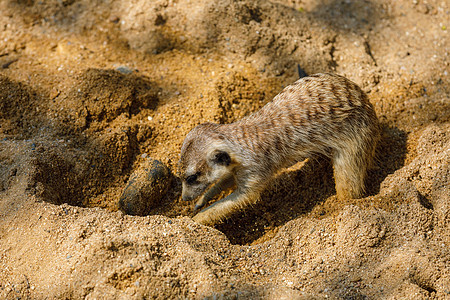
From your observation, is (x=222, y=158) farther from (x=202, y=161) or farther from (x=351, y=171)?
(x=351, y=171)

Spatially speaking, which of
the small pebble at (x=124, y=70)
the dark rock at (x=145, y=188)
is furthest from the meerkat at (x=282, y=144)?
the small pebble at (x=124, y=70)

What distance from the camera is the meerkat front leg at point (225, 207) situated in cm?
337

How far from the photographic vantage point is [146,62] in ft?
15.1

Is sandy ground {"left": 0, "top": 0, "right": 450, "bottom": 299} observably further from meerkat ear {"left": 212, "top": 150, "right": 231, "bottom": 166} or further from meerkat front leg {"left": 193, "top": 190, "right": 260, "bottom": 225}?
meerkat ear {"left": 212, "top": 150, "right": 231, "bottom": 166}

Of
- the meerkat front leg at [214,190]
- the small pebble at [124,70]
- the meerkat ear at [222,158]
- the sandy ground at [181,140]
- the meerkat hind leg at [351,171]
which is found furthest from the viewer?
the small pebble at [124,70]

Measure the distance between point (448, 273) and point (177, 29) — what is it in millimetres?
3554

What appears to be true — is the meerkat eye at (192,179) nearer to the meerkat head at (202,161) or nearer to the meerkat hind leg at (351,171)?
the meerkat head at (202,161)

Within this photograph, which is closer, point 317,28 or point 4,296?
point 4,296

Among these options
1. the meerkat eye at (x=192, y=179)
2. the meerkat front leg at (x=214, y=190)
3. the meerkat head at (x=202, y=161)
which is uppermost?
the meerkat head at (x=202, y=161)

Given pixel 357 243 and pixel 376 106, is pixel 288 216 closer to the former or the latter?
pixel 357 243

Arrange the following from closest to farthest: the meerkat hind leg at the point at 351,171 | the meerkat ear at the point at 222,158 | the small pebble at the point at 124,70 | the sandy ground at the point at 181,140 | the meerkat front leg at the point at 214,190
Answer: the sandy ground at the point at 181,140 → the meerkat ear at the point at 222,158 → the meerkat hind leg at the point at 351,171 → the meerkat front leg at the point at 214,190 → the small pebble at the point at 124,70

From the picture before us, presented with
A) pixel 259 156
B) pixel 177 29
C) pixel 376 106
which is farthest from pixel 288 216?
pixel 177 29

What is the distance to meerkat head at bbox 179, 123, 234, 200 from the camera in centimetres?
333

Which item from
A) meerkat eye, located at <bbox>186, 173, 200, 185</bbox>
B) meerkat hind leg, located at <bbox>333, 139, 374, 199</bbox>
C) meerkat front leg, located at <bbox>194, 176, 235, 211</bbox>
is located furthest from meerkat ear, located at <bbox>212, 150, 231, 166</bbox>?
meerkat hind leg, located at <bbox>333, 139, 374, 199</bbox>
